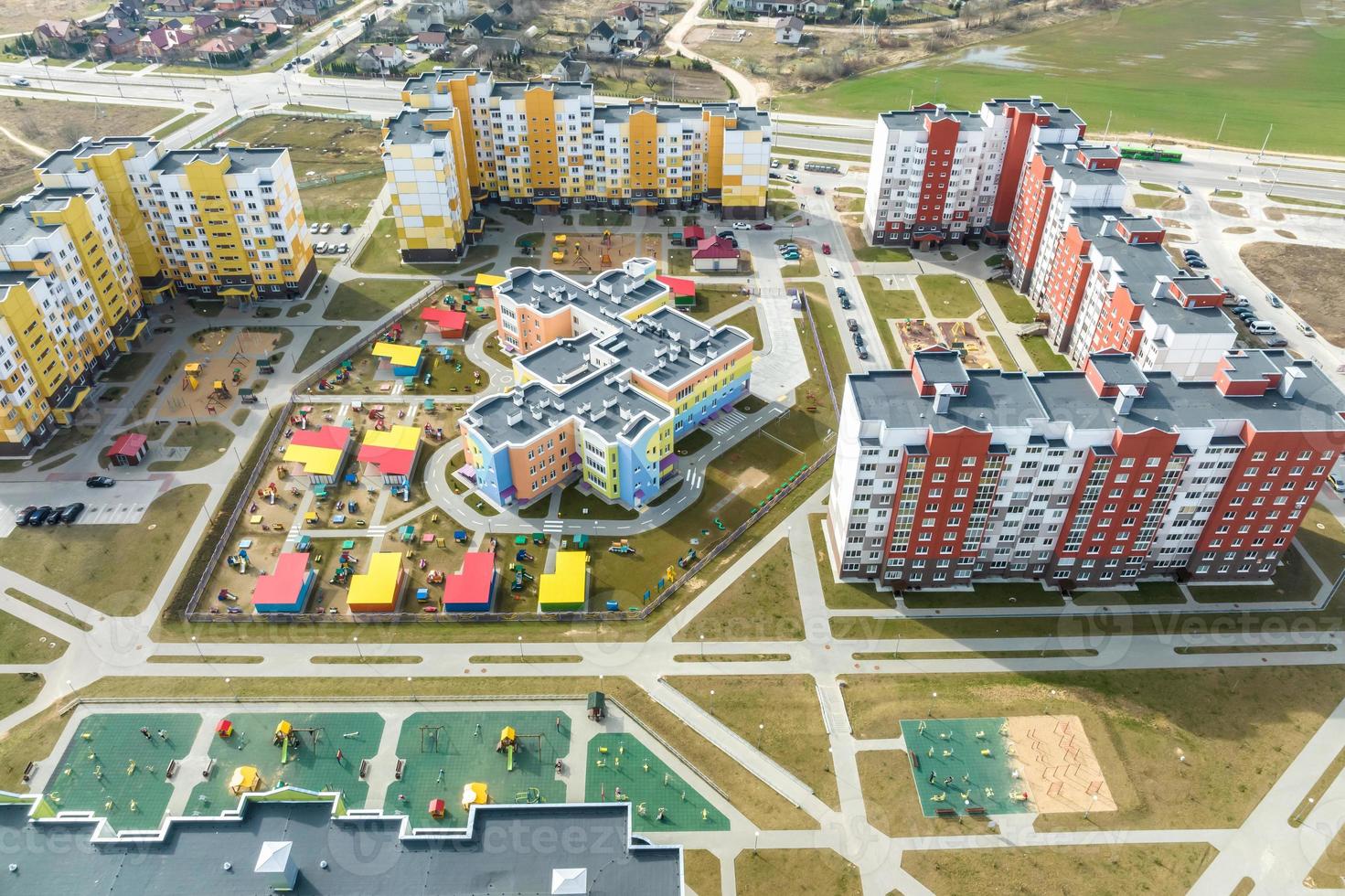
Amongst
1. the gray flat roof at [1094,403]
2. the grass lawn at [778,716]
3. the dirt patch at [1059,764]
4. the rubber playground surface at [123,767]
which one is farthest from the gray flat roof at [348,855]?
the gray flat roof at [1094,403]

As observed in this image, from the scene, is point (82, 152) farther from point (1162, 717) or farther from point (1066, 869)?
point (1162, 717)

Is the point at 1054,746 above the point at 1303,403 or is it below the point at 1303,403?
below

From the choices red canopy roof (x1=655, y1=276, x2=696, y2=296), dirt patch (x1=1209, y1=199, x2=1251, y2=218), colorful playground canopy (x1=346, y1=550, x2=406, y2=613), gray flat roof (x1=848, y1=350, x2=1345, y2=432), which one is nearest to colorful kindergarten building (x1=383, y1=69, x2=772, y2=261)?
red canopy roof (x1=655, y1=276, x2=696, y2=296)

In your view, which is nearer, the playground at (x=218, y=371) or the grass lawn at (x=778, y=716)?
the grass lawn at (x=778, y=716)

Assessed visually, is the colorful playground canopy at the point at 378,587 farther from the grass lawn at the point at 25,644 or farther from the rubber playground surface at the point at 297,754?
the grass lawn at the point at 25,644

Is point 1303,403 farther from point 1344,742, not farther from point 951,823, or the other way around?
point 951,823

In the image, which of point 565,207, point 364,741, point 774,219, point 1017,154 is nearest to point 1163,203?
point 1017,154

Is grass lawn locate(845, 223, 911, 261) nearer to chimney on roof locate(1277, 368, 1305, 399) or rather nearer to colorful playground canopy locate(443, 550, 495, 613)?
chimney on roof locate(1277, 368, 1305, 399)
